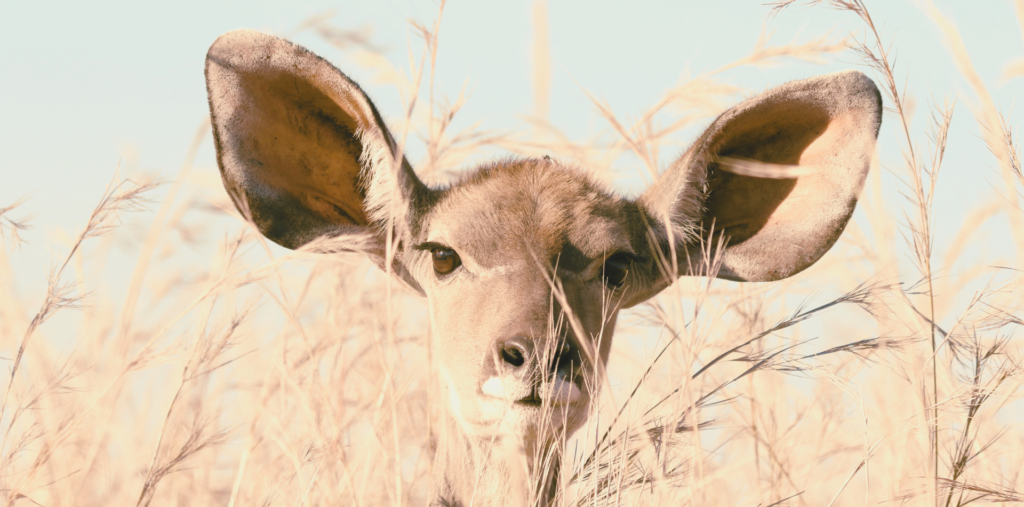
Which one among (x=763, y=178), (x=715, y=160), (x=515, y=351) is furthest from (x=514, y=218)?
(x=763, y=178)

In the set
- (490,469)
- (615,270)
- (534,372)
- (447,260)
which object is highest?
(447,260)

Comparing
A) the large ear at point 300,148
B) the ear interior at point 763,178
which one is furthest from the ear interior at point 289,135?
the ear interior at point 763,178

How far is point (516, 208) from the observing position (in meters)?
4.10

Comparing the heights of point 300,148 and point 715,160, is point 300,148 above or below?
above

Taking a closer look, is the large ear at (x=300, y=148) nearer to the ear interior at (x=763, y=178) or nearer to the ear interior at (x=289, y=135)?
the ear interior at (x=289, y=135)

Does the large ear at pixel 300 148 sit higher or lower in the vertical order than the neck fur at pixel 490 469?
higher

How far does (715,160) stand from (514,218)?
35.5 inches

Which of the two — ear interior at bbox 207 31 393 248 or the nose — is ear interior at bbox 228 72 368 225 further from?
the nose

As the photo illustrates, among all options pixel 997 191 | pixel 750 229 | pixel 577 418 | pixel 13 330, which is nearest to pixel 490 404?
pixel 577 418

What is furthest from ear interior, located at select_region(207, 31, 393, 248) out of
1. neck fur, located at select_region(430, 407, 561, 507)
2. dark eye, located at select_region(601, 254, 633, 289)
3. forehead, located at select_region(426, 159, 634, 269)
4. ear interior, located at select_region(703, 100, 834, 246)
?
ear interior, located at select_region(703, 100, 834, 246)

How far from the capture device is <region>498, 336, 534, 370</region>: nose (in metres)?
3.36

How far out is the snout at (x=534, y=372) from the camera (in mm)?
3322

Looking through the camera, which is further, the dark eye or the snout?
the dark eye

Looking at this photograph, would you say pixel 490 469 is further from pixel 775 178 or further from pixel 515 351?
pixel 775 178
